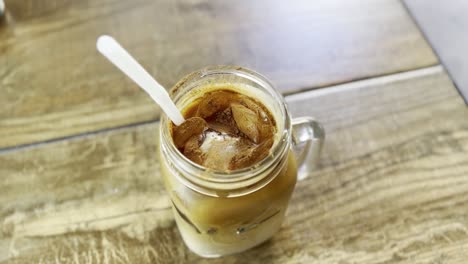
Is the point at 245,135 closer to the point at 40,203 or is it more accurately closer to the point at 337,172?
the point at 337,172

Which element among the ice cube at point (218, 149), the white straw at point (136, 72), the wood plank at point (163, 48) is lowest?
the wood plank at point (163, 48)

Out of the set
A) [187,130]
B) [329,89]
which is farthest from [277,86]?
[187,130]

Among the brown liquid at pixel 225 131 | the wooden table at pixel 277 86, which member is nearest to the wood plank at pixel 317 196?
the wooden table at pixel 277 86

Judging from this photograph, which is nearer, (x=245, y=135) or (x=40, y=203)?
(x=245, y=135)

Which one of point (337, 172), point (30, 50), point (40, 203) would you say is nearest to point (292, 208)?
point (337, 172)

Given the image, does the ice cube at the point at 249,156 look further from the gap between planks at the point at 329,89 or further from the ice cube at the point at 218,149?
the gap between planks at the point at 329,89

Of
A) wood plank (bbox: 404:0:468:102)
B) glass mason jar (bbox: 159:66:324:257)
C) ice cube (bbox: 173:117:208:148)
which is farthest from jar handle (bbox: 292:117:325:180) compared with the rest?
wood plank (bbox: 404:0:468:102)
